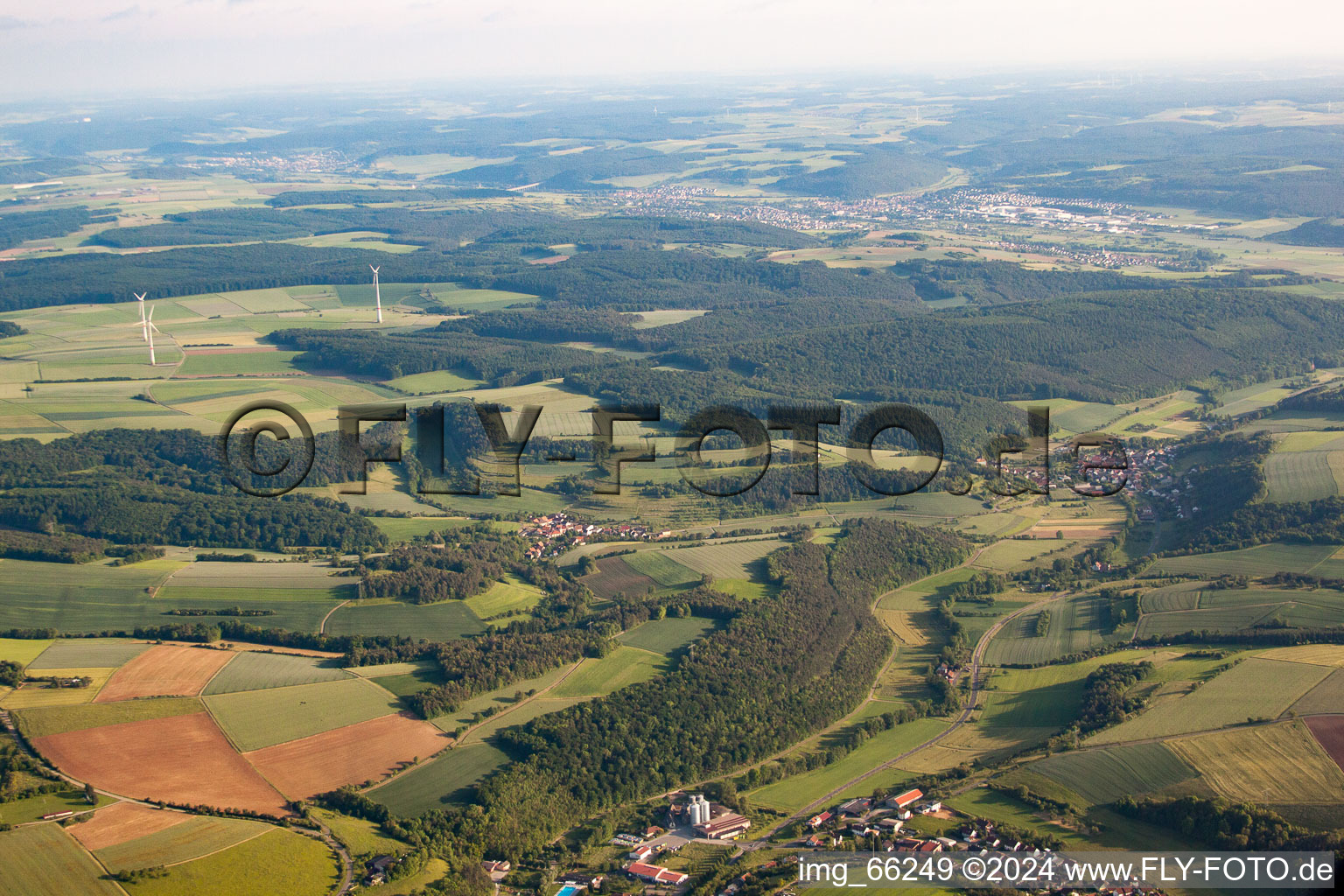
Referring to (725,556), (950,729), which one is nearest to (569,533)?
(725,556)

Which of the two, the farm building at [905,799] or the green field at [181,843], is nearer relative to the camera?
the green field at [181,843]

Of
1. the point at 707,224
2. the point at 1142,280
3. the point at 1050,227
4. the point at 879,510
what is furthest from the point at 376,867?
the point at 1050,227

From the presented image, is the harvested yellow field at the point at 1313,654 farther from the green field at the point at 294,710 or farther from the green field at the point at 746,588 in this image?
the green field at the point at 294,710

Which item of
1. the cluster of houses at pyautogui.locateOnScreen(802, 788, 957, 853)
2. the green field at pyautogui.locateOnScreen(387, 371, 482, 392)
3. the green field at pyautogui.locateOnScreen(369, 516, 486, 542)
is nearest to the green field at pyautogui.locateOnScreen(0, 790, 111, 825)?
the cluster of houses at pyautogui.locateOnScreen(802, 788, 957, 853)

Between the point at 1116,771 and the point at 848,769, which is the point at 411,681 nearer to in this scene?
the point at 848,769

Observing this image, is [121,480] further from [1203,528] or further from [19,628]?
[1203,528]

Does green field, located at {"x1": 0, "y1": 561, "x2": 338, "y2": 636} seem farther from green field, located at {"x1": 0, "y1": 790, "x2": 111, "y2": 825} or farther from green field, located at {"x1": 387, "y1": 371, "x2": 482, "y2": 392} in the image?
green field, located at {"x1": 387, "y1": 371, "x2": 482, "y2": 392}

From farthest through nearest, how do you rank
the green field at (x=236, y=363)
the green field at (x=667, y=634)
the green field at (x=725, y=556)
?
the green field at (x=236, y=363) → the green field at (x=725, y=556) → the green field at (x=667, y=634)

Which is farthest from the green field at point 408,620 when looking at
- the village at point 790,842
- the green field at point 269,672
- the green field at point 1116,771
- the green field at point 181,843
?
the green field at point 1116,771
